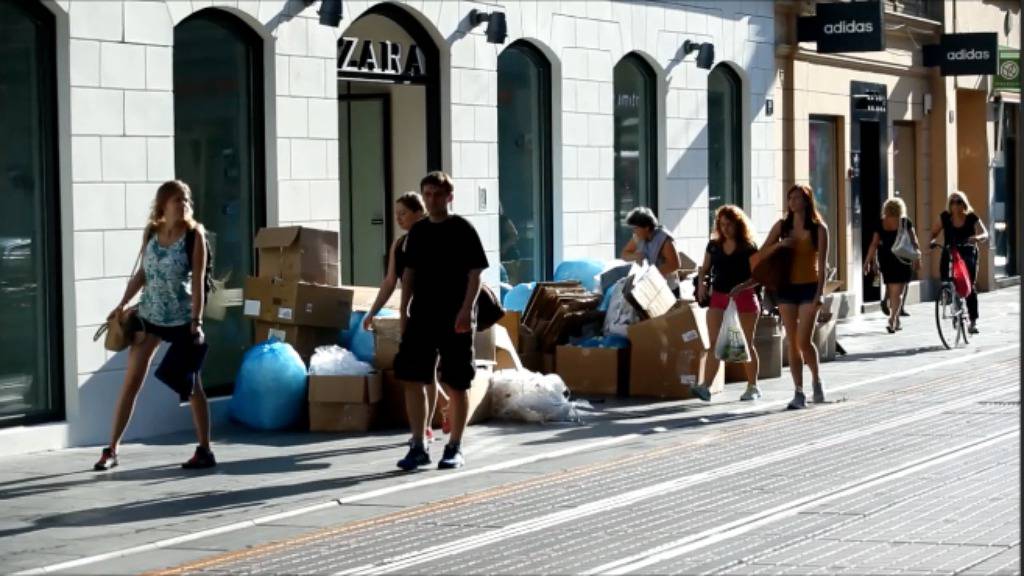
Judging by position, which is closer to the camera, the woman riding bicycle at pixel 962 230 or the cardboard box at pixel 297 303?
the cardboard box at pixel 297 303

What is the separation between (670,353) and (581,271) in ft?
→ 10.6

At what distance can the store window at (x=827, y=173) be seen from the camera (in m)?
27.4

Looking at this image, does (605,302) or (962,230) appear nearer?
(605,302)

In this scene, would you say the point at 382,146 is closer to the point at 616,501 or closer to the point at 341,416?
the point at 341,416

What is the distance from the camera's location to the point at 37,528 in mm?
10320

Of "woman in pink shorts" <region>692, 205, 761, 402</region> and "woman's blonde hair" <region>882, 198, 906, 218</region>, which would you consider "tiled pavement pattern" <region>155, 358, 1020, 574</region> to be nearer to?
"woman in pink shorts" <region>692, 205, 761, 402</region>

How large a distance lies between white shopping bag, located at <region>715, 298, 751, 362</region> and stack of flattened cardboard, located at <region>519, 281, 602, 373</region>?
1.65 m

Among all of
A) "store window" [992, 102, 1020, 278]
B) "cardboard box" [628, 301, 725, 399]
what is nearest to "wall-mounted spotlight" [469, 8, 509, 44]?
"cardboard box" [628, 301, 725, 399]

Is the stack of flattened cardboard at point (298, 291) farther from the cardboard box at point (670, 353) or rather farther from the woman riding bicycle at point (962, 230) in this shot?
the woman riding bicycle at point (962, 230)

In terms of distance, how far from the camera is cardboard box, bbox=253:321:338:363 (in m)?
15.0

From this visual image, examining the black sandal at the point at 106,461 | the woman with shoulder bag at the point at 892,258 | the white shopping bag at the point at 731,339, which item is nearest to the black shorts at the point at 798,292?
the white shopping bag at the point at 731,339

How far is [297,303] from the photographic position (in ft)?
48.5

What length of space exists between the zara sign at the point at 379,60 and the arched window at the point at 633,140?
4.21 m

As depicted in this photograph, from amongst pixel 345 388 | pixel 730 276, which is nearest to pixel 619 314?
pixel 730 276
